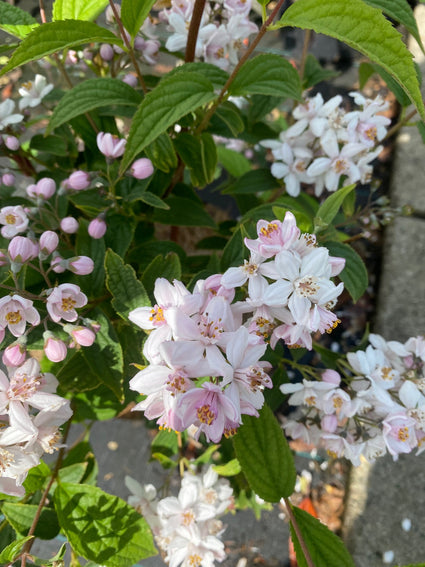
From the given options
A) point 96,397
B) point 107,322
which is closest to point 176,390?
point 107,322

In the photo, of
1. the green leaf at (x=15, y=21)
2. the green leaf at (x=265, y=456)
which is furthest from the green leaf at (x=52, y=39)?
the green leaf at (x=265, y=456)

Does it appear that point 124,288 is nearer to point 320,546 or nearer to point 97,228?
point 97,228

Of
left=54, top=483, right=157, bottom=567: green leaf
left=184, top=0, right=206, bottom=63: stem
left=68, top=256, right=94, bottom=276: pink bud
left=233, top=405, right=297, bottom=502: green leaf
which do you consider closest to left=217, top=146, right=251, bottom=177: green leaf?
left=184, top=0, right=206, bottom=63: stem

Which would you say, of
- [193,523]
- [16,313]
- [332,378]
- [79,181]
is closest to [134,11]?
[79,181]

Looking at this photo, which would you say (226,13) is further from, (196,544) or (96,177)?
(196,544)

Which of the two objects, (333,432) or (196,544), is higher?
(333,432)

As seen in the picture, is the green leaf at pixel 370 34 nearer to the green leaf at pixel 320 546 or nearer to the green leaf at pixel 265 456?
the green leaf at pixel 265 456

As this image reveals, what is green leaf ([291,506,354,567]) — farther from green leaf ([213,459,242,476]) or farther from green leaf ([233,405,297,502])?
green leaf ([213,459,242,476])

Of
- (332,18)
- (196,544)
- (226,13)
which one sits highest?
(332,18)
